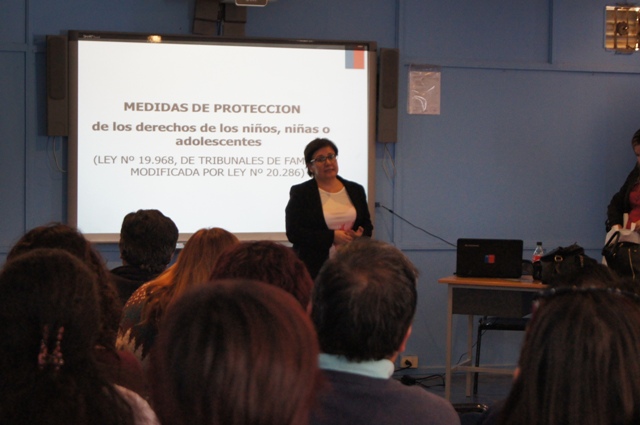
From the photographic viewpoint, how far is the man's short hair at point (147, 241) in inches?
130

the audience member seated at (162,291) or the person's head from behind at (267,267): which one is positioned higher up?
the person's head from behind at (267,267)

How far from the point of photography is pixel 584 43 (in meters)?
6.48

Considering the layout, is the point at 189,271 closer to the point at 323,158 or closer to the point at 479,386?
the point at 323,158

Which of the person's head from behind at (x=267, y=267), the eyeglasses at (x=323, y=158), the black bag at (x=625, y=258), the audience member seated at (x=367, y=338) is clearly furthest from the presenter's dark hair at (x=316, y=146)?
the audience member seated at (x=367, y=338)

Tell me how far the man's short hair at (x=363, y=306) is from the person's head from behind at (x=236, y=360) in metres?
0.66

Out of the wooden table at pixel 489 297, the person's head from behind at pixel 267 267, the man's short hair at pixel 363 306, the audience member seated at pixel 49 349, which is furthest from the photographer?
the wooden table at pixel 489 297

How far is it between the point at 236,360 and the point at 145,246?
2.40 meters

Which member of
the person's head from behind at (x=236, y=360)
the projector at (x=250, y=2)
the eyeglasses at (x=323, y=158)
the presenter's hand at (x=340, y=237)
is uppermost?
the projector at (x=250, y=2)

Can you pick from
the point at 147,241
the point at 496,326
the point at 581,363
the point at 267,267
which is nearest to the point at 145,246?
the point at 147,241

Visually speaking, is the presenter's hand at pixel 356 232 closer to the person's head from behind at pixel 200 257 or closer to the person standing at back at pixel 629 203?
the person standing at back at pixel 629 203

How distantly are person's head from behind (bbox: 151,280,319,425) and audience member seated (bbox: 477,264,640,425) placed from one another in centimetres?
44

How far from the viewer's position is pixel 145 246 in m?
3.29

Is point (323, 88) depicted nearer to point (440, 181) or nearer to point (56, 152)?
point (440, 181)

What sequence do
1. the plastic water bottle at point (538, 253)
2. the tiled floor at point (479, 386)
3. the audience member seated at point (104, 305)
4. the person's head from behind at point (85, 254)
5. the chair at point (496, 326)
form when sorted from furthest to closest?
1. the tiled floor at point (479, 386)
2. the chair at point (496, 326)
3. the plastic water bottle at point (538, 253)
4. the person's head from behind at point (85, 254)
5. the audience member seated at point (104, 305)
